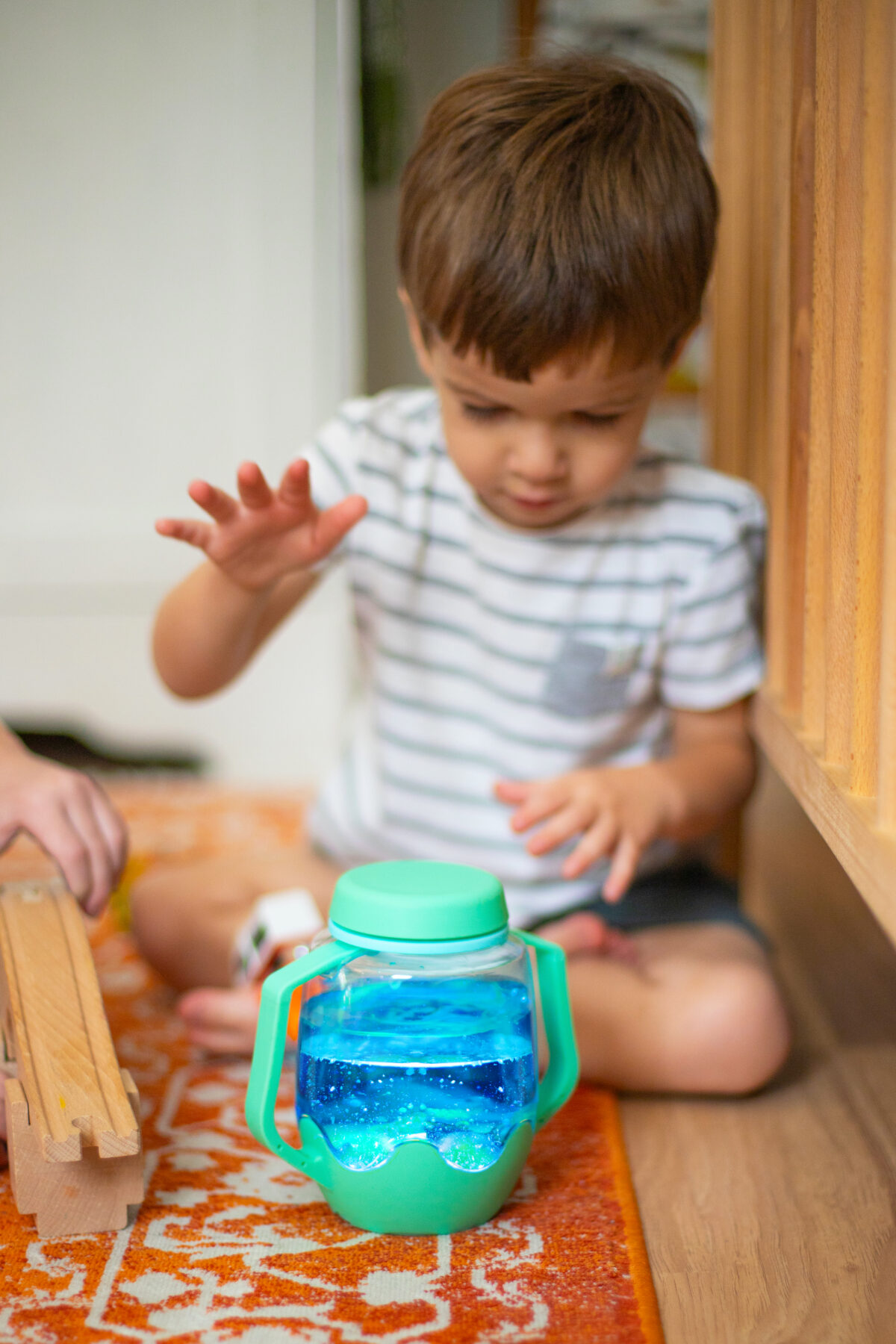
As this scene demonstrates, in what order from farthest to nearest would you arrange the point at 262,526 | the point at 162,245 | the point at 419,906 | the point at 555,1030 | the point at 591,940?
1. the point at 162,245
2. the point at 591,940
3. the point at 262,526
4. the point at 555,1030
5. the point at 419,906

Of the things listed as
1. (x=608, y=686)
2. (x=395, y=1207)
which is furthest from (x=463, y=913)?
(x=608, y=686)

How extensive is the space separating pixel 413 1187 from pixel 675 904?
41 cm

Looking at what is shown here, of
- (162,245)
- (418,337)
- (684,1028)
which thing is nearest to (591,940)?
(684,1028)

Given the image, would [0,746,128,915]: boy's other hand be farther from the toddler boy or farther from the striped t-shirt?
the striped t-shirt

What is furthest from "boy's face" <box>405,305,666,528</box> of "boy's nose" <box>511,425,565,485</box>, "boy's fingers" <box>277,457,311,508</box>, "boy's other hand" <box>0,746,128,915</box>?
"boy's other hand" <box>0,746,128,915</box>

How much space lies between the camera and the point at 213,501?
0.75 m

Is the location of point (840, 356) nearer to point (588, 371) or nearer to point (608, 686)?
point (588, 371)

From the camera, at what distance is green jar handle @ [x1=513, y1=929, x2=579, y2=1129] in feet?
2.19

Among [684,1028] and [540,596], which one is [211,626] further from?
[684,1028]

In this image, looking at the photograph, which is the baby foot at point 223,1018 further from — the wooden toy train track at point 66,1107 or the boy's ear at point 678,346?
the boy's ear at point 678,346

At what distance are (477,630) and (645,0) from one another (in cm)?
147

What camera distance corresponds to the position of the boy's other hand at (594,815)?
29.2 inches

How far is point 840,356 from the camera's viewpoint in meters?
0.63

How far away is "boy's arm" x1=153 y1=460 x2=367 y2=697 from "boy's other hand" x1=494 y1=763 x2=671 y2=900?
0.20 m
